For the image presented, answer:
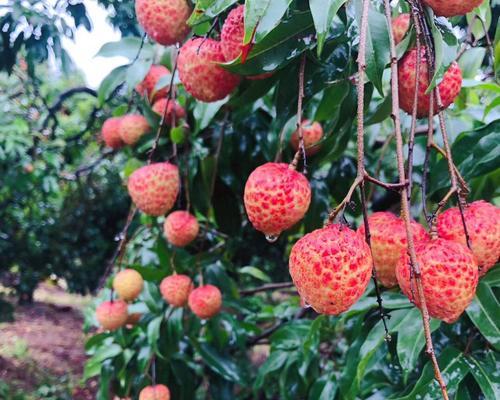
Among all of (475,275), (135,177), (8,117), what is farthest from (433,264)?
(8,117)

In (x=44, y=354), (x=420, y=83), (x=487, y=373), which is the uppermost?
(x=420, y=83)

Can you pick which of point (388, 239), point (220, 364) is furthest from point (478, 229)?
point (220, 364)

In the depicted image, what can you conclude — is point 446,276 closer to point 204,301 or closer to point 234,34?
point 234,34

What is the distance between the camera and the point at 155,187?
857mm

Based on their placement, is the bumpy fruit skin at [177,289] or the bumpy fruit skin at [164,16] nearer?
the bumpy fruit skin at [164,16]

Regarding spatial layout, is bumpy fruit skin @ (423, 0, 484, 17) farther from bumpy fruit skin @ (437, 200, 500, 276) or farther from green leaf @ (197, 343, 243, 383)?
green leaf @ (197, 343, 243, 383)

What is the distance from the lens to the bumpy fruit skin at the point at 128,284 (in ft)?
3.76

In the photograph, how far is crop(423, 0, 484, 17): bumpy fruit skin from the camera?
51 centimetres

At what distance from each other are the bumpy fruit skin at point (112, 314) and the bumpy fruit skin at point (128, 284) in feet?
0.09

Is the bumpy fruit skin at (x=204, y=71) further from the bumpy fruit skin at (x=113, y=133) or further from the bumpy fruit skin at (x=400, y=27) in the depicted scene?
the bumpy fruit skin at (x=113, y=133)

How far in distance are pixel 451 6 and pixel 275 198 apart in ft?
0.82

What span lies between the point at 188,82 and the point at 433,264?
363 millimetres

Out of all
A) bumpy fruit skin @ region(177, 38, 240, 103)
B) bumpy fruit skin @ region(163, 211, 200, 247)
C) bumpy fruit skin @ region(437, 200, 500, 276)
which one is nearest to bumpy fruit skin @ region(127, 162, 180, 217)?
bumpy fruit skin @ region(163, 211, 200, 247)

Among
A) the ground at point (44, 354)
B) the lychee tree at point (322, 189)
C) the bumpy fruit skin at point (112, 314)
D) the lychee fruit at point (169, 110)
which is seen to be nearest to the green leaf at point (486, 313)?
the lychee tree at point (322, 189)
